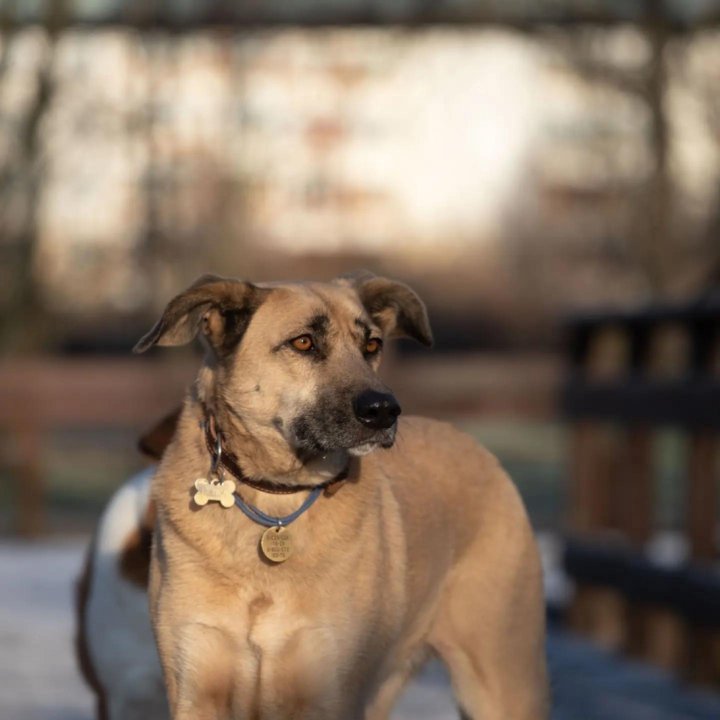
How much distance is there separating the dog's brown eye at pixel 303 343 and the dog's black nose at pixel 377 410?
0.27m

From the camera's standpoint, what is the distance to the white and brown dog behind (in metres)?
4.48

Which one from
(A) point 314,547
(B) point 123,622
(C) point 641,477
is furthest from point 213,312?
(C) point 641,477

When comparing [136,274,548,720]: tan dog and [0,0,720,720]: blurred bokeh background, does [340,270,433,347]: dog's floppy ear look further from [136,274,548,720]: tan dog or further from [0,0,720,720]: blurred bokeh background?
[0,0,720,720]: blurred bokeh background

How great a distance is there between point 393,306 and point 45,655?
3.98m

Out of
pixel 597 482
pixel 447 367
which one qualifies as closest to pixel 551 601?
pixel 597 482

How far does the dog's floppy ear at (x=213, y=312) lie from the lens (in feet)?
15.2

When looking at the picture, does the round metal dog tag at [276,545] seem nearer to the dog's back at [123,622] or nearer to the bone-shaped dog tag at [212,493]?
the bone-shaped dog tag at [212,493]

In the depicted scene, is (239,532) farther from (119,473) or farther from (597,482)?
(119,473)

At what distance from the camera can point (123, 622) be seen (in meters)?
5.50

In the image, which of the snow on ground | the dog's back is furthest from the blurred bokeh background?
the dog's back

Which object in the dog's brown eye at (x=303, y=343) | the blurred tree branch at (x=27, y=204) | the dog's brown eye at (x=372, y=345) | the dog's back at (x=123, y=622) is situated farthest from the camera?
the blurred tree branch at (x=27, y=204)

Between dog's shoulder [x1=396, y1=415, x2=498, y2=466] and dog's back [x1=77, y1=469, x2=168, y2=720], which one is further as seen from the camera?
dog's back [x1=77, y1=469, x2=168, y2=720]

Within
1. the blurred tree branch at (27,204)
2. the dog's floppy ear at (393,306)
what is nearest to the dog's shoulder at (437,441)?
the dog's floppy ear at (393,306)

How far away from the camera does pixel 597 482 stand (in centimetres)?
979
